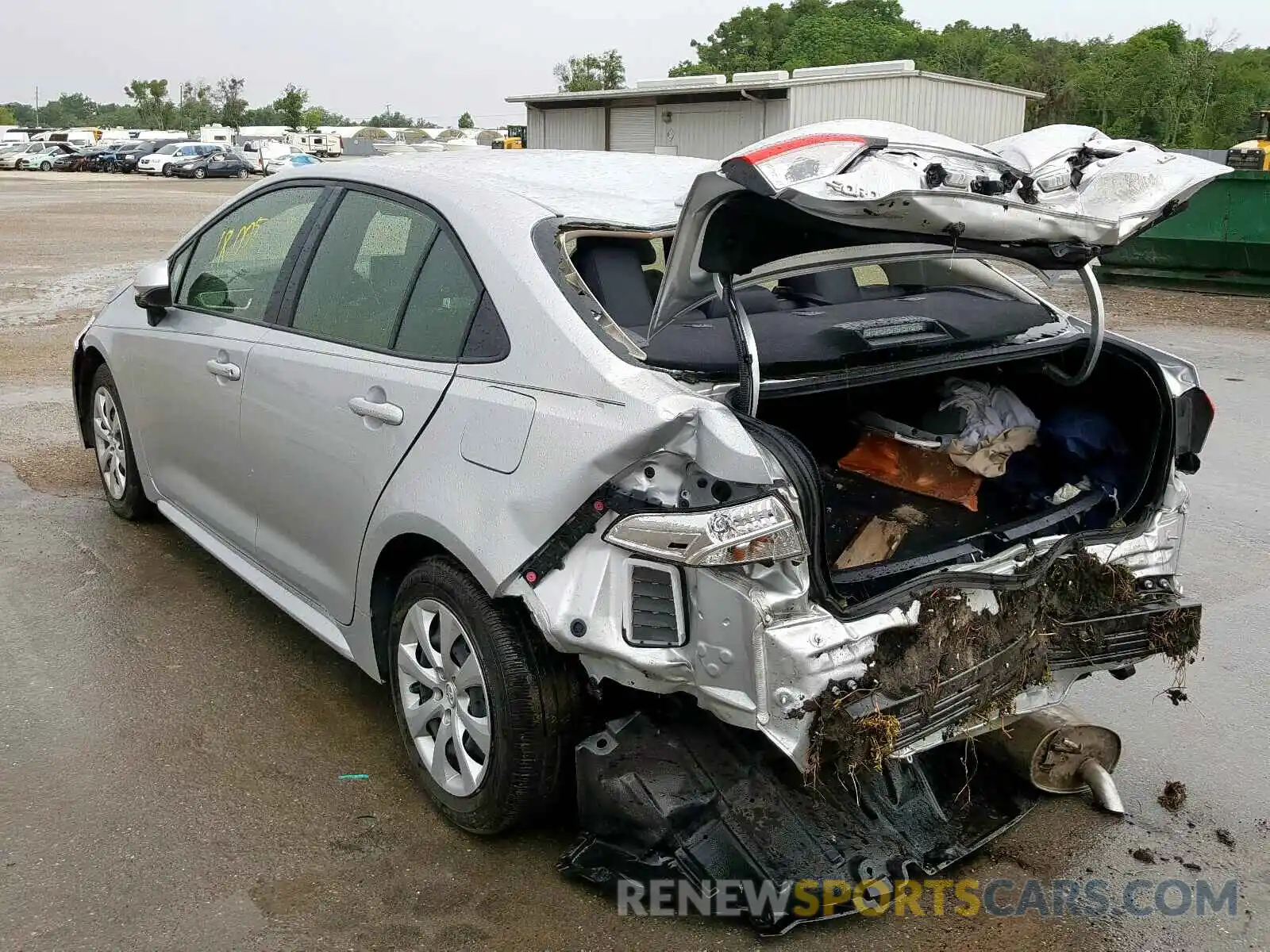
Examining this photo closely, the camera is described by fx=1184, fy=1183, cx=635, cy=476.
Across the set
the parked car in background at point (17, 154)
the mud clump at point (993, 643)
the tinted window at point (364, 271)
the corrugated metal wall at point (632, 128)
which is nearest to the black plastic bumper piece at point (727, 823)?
the mud clump at point (993, 643)

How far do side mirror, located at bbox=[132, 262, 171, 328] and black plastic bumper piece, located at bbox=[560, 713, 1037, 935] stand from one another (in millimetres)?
2848

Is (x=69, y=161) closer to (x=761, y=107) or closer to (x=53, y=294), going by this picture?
(x=761, y=107)

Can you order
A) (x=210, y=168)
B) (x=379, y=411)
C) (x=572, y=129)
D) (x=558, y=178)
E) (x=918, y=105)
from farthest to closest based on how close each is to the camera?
1. (x=210, y=168)
2. (x=572, y=129)
3. (x=918, y=105)
4. (x=558, y=178)
5. (x=379, y=411)

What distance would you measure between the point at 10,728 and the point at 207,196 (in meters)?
33.8

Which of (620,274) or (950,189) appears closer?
(950,189)

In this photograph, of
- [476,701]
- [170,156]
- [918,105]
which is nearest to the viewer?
[476,701]

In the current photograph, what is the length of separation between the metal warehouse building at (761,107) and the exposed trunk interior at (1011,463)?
32803 mm

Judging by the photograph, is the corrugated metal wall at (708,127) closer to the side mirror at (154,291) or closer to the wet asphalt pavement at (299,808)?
the side mirror at (154,291)

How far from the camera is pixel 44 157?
55.2 meters

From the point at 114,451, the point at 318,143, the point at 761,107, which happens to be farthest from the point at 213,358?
the point at 318,143

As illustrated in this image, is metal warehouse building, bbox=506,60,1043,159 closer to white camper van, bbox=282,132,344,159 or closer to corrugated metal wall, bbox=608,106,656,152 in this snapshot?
corrugated metal wall, bbox=608,106,656,152

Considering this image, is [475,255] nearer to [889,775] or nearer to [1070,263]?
[1070,263]

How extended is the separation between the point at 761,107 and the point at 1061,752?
36761mm

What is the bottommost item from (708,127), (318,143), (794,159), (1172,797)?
(1172,797)
